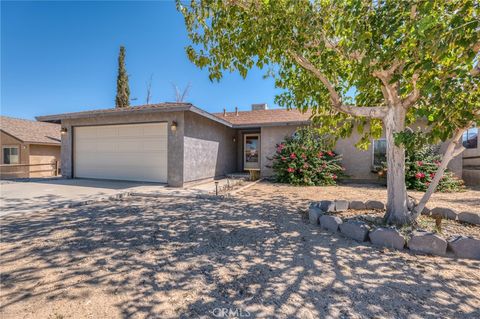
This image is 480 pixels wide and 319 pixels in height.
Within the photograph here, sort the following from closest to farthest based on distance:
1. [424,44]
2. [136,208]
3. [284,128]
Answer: [424,44], [136,208], [284,128]

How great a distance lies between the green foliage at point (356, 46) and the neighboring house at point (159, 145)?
410 centimetres

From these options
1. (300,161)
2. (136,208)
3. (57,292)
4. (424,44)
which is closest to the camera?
(57,292)

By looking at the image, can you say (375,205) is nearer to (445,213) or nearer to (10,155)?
(445,213)

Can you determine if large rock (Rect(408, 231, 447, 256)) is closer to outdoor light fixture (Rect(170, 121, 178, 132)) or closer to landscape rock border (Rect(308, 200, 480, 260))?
landscape rock border (Rect(308, 200, 480, 260))

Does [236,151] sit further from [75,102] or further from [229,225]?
[75,102]

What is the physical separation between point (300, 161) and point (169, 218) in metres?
6.67

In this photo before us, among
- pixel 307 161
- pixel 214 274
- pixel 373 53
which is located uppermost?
pixel 373 53

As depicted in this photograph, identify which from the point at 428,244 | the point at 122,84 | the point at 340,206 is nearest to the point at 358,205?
the point at 340,206

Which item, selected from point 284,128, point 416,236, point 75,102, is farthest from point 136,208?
point 75,102

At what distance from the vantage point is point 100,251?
3266mm

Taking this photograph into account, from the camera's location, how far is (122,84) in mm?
20328

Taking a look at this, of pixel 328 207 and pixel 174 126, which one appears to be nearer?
pixel 328 207

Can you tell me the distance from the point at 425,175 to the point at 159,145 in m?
10.7

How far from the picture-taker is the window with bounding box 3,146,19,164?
1616 centimetres
